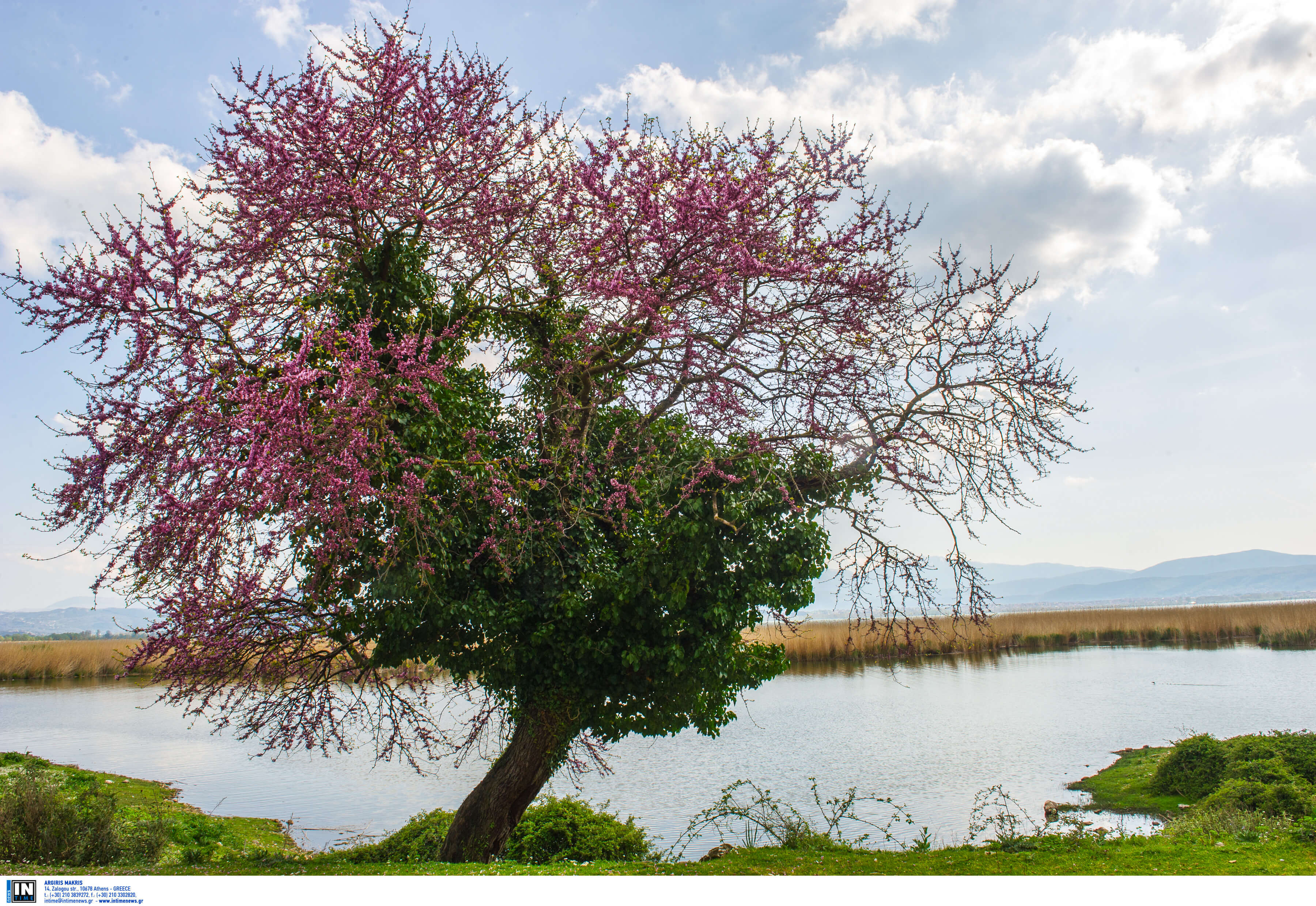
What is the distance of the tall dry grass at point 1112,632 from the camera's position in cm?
3238

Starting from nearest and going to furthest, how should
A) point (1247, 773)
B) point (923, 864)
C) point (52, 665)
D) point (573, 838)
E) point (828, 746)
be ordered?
point (923, 864)
point (573, 838)
point (1247, 773)
point (828, 746)
point (52, 665)

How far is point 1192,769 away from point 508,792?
37.1ft

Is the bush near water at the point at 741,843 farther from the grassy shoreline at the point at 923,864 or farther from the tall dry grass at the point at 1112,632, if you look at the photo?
the tall dry grass at the point at 1112,632

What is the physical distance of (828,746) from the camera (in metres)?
17.9

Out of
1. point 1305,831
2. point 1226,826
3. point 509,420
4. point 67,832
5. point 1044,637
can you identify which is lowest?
point 1044,637

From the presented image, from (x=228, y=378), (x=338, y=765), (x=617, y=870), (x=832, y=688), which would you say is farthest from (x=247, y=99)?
(x=832, y=688)

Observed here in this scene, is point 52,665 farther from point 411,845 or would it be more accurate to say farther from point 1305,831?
point 1305,831

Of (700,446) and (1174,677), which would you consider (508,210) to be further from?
(1174,677)

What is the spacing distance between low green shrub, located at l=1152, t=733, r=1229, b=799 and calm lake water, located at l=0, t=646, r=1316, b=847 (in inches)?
64.2

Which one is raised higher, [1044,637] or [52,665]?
[52,665]

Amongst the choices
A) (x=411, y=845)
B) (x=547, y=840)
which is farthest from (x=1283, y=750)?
(x=411, y=845)

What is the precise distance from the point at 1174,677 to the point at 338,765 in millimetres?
26916
